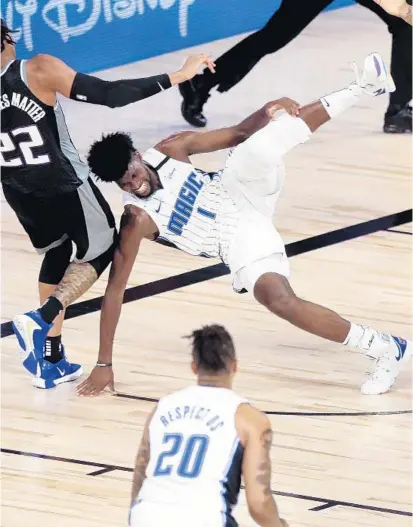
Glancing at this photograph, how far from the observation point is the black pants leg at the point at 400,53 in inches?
442

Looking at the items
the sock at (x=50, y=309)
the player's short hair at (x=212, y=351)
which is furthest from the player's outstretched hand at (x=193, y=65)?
the player's short hair at (x=212, y=351)

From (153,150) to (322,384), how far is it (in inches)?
49.5

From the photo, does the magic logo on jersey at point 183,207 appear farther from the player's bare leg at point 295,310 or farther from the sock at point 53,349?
the sock at point 53,349

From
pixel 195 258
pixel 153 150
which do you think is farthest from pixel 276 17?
pixel 153 150

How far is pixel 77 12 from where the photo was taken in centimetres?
1252

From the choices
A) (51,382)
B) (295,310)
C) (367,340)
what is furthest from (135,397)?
(367,340)

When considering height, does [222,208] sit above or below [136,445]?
above

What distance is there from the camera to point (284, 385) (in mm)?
7172

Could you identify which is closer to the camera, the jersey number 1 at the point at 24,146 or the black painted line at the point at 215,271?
the jersey number 1 at the point at 24,146

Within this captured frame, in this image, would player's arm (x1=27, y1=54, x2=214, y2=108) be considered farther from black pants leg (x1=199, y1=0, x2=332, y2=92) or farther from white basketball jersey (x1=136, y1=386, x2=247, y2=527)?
black pants leg (x1=199, y1=0, x2=332, y2=92)

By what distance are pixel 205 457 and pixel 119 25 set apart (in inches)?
356

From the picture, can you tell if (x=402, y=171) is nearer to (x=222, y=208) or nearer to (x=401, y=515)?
(x=222, y=208)

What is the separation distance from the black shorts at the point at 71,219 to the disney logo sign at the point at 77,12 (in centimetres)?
500

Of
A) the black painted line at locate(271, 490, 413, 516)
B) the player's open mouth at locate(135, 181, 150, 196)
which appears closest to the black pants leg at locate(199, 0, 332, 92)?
the player's open mouth at locate(135, 181, 150, 196)
